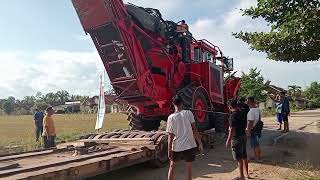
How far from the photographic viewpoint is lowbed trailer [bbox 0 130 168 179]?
6258 millimetres

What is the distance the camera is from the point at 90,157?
7.61 metres

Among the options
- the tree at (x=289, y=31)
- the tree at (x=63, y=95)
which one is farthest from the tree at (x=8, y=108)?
the tree at (x=289, y=31)

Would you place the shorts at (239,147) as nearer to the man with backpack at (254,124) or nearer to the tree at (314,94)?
the man with backpack at (254,124)

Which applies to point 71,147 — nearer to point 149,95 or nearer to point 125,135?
point 125,135

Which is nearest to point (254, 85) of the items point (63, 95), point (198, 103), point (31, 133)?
point (31, 133)

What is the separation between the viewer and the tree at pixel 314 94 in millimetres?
76938

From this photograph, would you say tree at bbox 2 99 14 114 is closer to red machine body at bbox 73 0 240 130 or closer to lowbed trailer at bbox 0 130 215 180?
red machine body at bbox 73 0 240 130

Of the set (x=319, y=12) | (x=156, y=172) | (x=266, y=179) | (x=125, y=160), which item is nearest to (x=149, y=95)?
(x=156, y=172)

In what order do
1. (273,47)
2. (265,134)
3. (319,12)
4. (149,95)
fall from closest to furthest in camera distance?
(319,12)
(149,95)
(273,47)
(265,134)

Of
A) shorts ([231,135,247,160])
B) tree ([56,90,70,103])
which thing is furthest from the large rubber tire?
tree ([56,90,70,103])

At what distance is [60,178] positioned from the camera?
6.18 metres

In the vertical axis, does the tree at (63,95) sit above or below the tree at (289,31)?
above

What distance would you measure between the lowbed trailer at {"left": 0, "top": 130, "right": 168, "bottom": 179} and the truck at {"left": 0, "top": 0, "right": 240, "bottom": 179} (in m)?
0.02

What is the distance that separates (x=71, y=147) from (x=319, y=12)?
20.8 ft
